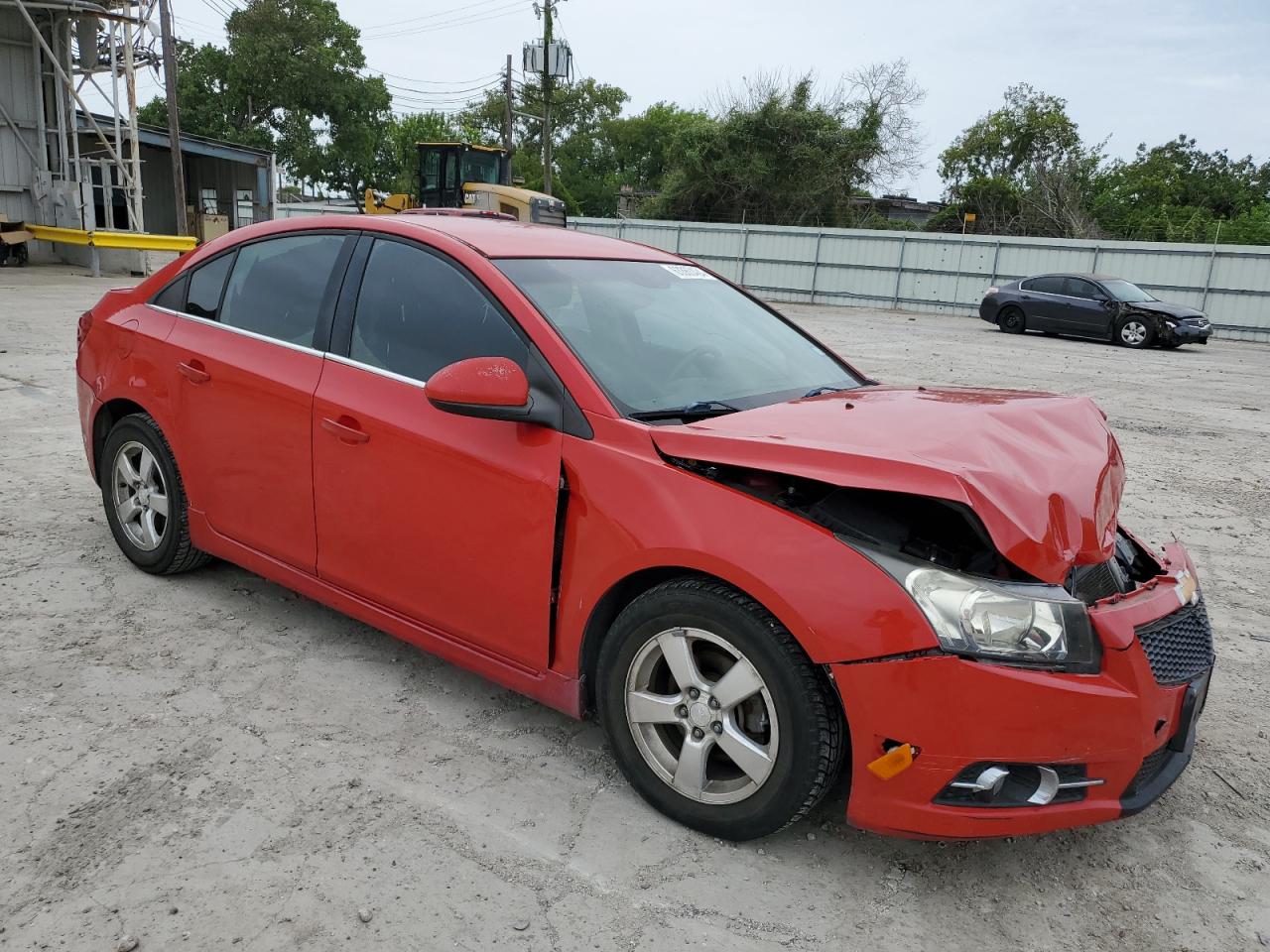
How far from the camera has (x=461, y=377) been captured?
2693 mm

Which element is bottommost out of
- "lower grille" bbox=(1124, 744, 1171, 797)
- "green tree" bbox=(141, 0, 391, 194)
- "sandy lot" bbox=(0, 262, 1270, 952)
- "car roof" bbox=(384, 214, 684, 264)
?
"sandy lot" bbox=(0, 262, 1270, 952)

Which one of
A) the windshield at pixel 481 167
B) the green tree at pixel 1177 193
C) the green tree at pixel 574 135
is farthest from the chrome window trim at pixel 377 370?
the green tree at pixel 574 135

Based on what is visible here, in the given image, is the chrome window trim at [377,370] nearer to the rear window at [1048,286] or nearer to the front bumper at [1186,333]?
the front bumper at [1186,333]

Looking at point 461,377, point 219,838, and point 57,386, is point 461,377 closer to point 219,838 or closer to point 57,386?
point 219,838

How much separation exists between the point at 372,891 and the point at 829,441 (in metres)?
1.58

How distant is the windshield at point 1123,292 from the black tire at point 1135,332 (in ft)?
1.38

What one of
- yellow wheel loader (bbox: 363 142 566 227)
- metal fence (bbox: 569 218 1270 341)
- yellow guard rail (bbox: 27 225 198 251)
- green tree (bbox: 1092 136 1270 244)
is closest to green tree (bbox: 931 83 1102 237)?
green tree (bbox: 1092 136 1270 244)

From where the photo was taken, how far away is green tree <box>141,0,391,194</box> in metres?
50.6

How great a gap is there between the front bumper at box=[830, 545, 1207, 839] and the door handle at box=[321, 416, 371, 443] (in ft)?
5.64

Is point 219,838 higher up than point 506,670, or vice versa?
point 506,670

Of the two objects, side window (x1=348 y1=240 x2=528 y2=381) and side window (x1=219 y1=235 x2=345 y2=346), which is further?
side window (x1=219 y1=235 x2=345 y2=346)

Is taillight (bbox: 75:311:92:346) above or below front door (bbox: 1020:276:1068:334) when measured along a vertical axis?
above

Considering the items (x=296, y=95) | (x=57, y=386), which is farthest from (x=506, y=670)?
(x=296, y=95)

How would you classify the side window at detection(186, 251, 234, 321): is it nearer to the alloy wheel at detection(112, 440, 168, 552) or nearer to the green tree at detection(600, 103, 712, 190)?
the alloy wheel at detection(112, 440, 168, 552)
